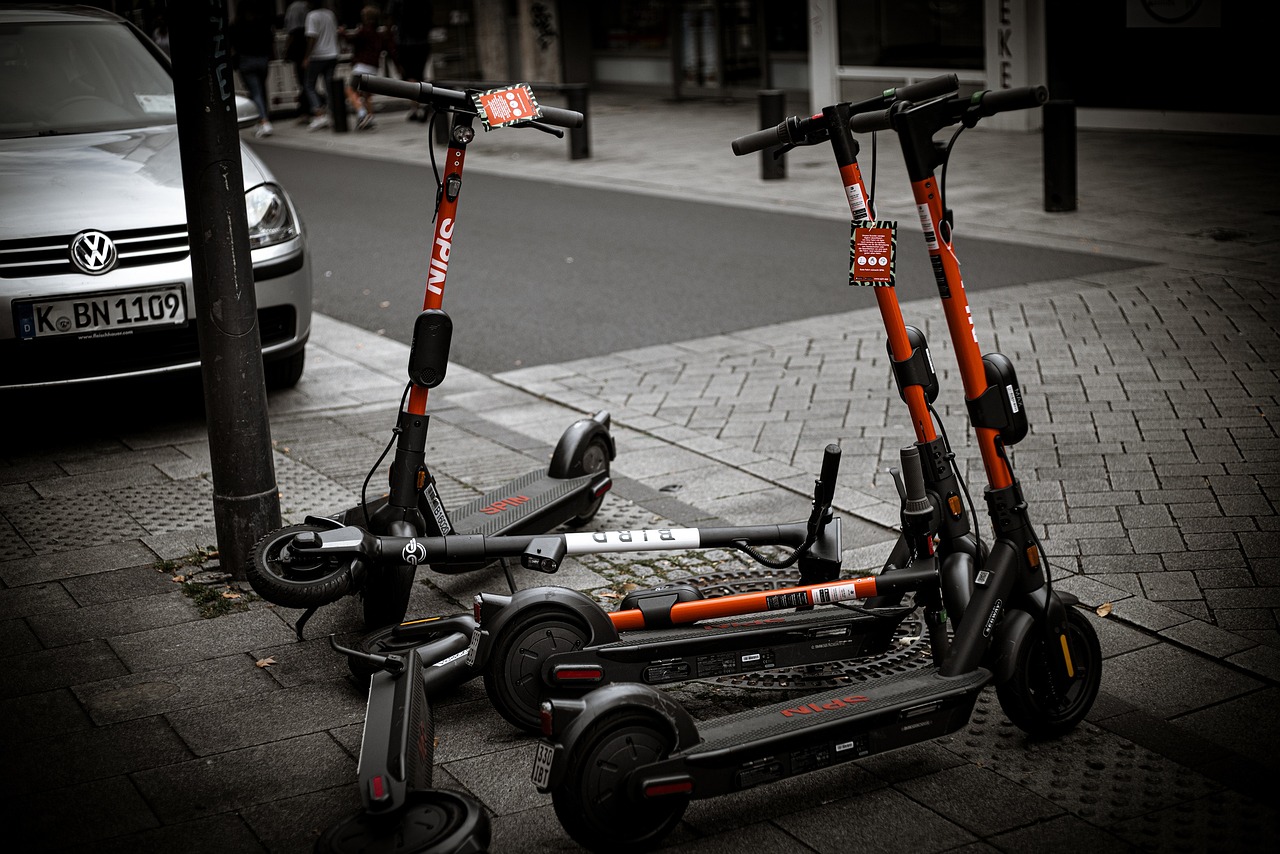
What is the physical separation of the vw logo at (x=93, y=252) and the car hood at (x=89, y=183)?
0.05 metres

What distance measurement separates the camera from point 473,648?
3.24 metres

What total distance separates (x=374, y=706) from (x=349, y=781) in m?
0.26

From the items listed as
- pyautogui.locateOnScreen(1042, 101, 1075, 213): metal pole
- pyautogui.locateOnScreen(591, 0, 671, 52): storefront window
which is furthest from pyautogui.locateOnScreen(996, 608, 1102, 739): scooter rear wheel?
pyautogui.locateOnScreen(591, 0, 671, 52): storefront window

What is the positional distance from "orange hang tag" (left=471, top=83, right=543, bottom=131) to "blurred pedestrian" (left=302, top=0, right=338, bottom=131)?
58.3 ft

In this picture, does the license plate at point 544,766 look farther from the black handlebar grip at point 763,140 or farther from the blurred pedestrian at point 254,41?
the blurred pedestrian at point 254,41

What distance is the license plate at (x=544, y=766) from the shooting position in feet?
8.68

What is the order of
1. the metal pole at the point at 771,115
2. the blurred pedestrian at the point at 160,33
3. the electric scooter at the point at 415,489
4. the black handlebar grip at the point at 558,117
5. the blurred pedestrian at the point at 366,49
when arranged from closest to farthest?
the electric scooter at the point at 415,489, the black handlebar grip at the point at 558,117, the metal pole at the point at 771,115, the blurred pedestrian at the point at 366,49, the blurred pedestrian at the point at 160,33

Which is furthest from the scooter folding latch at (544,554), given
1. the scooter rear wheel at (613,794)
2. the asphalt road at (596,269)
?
the asphalt road at (596,269)

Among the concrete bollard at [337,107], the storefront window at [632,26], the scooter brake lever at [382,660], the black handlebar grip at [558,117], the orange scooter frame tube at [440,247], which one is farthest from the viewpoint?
the storefront window at [632,26]

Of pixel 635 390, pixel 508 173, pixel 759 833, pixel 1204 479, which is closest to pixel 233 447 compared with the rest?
pixel 759 833

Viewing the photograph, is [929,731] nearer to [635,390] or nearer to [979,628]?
[979,628]

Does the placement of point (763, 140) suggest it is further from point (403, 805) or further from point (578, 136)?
point (578, 136)

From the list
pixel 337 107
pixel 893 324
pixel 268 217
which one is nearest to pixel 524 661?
pixel 893 324

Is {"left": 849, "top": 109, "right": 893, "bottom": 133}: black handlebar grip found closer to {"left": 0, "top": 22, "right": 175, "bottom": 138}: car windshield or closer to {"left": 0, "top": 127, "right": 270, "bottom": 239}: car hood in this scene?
{"left": 0, "top": 127, "right": 270, "bottom": 239}: car hood
